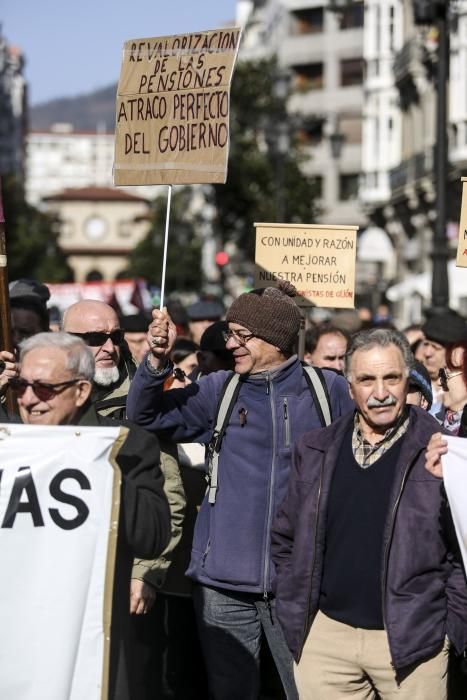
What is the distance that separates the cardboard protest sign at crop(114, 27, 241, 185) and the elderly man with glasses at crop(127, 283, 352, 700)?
2.45ft

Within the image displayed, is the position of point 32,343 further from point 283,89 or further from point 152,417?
point 283,89

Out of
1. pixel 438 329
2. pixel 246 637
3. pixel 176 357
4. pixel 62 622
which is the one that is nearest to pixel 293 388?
pixel 246 637

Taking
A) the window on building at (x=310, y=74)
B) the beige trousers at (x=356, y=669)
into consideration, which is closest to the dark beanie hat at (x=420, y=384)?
the beige trousers at (x=356, y=669)

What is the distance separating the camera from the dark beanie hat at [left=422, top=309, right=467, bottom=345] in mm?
7898

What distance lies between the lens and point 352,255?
7.28 m

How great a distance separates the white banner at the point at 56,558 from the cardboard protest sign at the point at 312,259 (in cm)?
294

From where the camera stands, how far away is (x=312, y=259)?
284 inches

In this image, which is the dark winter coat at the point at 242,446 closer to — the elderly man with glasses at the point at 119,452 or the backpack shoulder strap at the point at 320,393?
the backpack shoulder strap at the point at 320,393

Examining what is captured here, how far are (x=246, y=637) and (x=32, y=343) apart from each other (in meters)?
1.52

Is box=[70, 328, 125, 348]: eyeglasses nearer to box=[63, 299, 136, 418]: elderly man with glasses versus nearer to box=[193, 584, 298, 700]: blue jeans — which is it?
box=[63, 299, 136, 418]: elderly man with glasses

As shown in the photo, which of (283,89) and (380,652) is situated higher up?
(283,89)

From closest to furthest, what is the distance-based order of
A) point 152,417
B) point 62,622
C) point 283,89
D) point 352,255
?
point 62,622, point 152,417, point 352,255, point 283,89

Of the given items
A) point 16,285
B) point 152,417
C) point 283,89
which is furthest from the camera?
point 283,89

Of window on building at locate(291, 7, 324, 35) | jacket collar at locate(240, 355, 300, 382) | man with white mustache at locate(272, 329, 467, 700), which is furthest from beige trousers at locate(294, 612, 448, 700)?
window on building at locate(291, 7, 324, 35)
